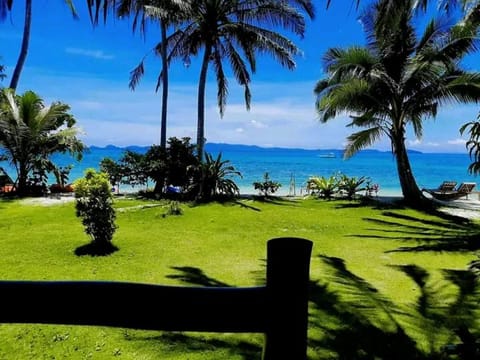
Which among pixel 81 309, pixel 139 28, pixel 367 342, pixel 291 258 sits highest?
pixel 139 28

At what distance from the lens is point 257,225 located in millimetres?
10125

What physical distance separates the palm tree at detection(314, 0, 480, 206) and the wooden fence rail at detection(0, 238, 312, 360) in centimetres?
1245

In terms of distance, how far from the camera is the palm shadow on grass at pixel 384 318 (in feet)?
12.3

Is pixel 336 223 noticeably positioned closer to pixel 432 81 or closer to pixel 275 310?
pixel 432 81

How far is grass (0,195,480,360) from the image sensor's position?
3.79m

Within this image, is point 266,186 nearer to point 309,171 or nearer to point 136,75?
point 136,75

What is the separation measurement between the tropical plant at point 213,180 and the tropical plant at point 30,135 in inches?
215

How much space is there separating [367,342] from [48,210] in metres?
10.3

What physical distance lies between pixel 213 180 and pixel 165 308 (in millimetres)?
13150

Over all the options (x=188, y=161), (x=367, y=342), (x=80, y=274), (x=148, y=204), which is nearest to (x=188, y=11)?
(x=188, y=161)

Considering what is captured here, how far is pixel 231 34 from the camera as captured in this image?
52.6ft

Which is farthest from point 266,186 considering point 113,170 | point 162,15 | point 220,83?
point 162,15

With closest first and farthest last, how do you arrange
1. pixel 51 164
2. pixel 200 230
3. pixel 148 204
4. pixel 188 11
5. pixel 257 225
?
pixel 200 230
pixel 257 225
pixel 148 204
pixel 188 11
pixel 51 164

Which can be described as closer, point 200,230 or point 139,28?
point 200,230
